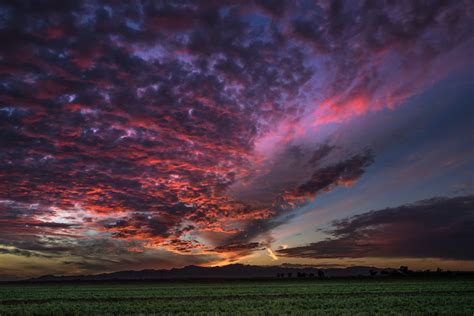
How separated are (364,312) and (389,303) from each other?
695 centimetres

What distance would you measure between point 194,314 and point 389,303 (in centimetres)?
1629

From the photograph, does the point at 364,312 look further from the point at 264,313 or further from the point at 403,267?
the point at 403,267

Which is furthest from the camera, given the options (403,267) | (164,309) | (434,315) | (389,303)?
(403,267)

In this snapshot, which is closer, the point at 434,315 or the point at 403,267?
the point at 434,315

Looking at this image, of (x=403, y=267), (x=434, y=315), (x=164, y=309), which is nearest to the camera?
(x=434, y=315)

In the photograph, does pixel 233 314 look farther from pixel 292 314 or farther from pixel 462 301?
pixel 462 301

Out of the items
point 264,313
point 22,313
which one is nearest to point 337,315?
point 264,313

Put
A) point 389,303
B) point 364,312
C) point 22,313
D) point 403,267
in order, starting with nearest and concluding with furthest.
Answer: point 364,312
point 22,313
point 389,303
point 403,267

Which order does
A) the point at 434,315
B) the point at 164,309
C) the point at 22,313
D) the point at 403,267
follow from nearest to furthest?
the point at 434,315 → the point at 22,313 → the point at 164,309 → the point at 403,267

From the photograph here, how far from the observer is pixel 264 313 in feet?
79.8

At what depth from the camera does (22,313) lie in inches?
1038

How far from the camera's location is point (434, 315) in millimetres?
22906

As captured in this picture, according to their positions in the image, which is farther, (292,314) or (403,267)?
(403,267)

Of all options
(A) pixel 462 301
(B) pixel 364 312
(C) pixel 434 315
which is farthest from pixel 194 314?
(A) pixel 462 301
